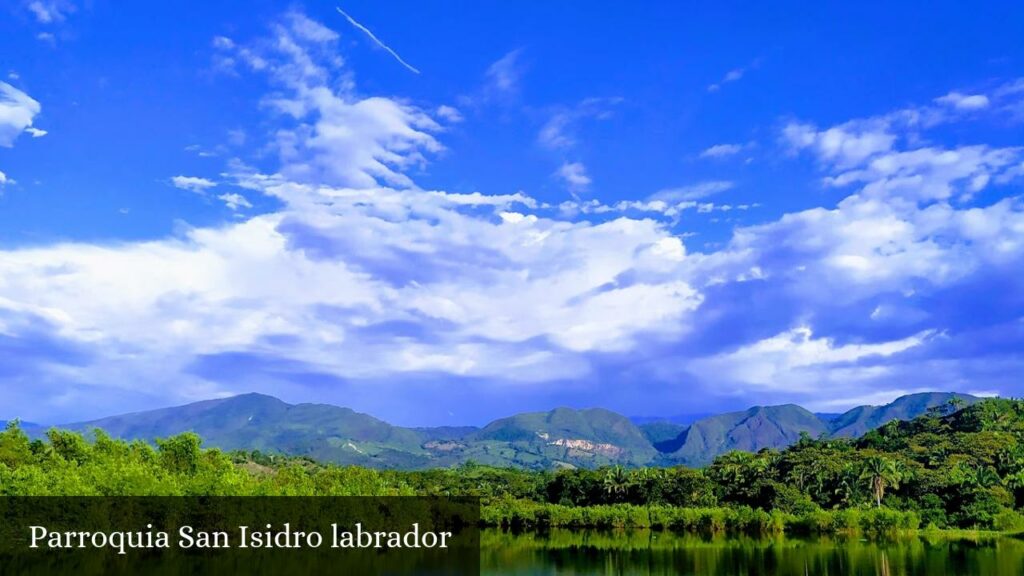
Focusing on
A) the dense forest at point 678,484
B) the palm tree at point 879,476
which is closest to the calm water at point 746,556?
the dense forest at point 678,484

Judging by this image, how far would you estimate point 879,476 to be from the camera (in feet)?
316

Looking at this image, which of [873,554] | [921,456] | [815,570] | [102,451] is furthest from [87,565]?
[921,456]

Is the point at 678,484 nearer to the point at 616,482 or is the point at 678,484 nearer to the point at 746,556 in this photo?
the point at 616,482

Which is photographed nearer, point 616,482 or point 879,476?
point 879,476

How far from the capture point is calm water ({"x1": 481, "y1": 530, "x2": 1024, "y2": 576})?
184 ft

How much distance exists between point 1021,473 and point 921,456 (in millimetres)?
21783

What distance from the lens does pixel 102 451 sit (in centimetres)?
6894

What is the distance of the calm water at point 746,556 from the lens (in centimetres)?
5612

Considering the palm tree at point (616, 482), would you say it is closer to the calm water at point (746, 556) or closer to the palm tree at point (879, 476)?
the calm water at point (746, 556)

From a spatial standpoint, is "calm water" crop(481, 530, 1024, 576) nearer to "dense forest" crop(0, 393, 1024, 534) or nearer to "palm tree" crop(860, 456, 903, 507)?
"dense forest" crop(0, 393, 1024, 534)

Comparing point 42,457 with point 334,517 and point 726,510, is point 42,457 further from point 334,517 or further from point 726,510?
point 726,510

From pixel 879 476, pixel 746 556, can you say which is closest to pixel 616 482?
pixel 879 476

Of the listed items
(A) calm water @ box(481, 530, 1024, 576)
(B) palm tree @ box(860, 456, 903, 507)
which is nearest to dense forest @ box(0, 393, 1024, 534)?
(B) palm tree @ box(860, 456, 903, 507)

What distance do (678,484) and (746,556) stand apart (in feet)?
143
